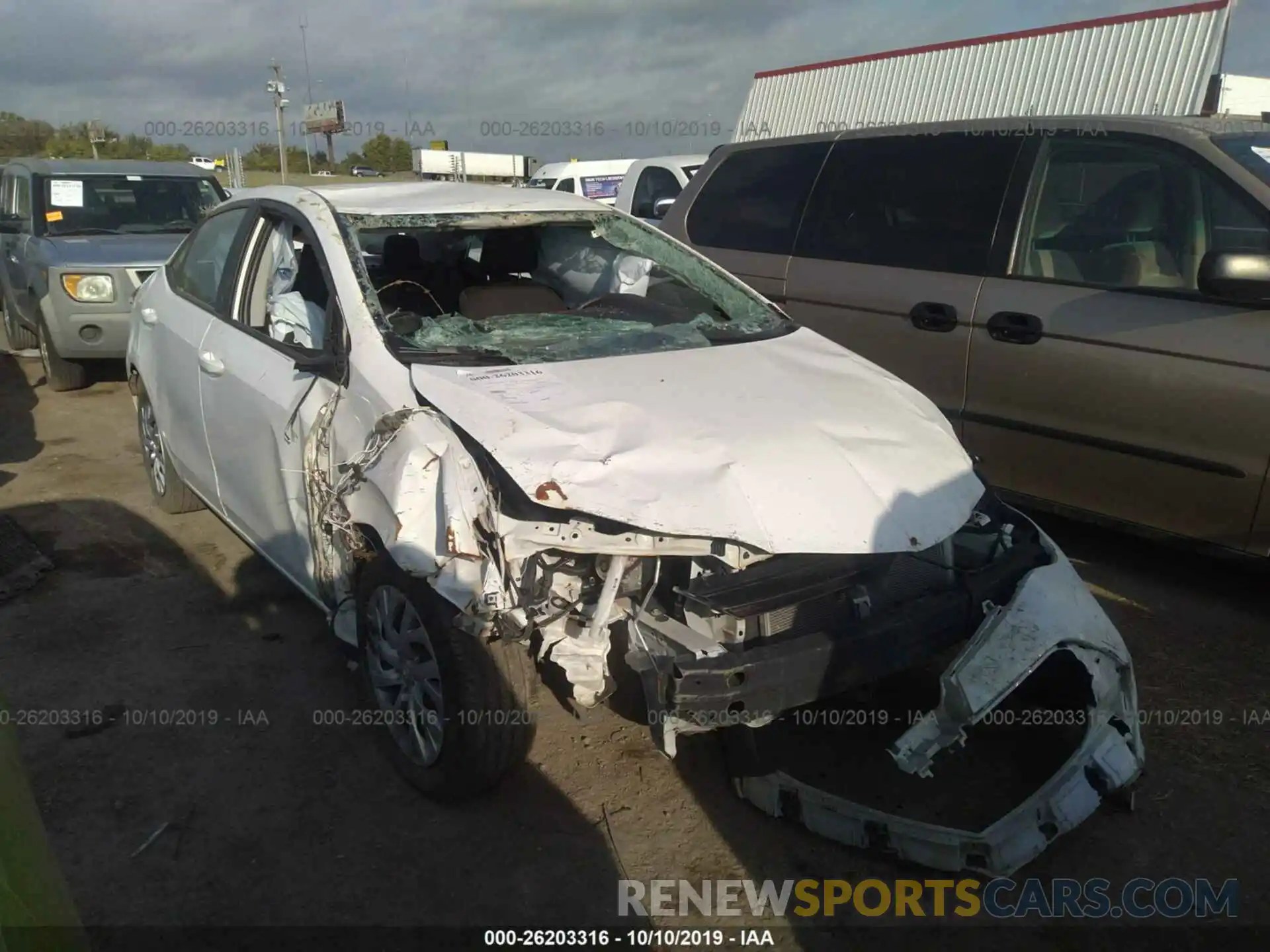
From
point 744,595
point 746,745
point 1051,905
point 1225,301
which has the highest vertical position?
point 1225,301

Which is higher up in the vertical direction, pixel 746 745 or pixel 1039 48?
pixel 1039 48

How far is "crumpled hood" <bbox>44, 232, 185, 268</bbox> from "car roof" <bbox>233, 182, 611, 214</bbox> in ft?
11.6

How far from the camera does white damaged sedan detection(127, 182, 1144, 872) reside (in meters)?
2.40

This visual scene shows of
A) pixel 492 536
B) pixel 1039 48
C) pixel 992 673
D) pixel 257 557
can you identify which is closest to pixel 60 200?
pixel 257 557

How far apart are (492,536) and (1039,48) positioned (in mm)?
11893

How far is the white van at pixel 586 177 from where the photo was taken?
15117 mm

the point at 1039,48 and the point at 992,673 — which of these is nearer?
the point at 992,673

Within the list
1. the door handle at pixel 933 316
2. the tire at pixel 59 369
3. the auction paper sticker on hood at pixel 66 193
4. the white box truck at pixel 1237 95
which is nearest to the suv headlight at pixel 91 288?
the tire at pixel 59 369

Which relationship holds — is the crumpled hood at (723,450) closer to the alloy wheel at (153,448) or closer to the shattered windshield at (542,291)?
the shattered windshield at (542,291)

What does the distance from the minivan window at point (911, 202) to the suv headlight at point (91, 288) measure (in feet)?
16.5

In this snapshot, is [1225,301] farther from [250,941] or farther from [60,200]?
[60,200]

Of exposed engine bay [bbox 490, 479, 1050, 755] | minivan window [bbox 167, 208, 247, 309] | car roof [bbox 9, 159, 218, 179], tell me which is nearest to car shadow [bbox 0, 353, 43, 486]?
car roof [bbox 9, 159, 218, 179]

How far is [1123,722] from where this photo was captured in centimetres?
262

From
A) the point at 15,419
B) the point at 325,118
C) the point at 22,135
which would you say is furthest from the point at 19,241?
the point at 22,135
